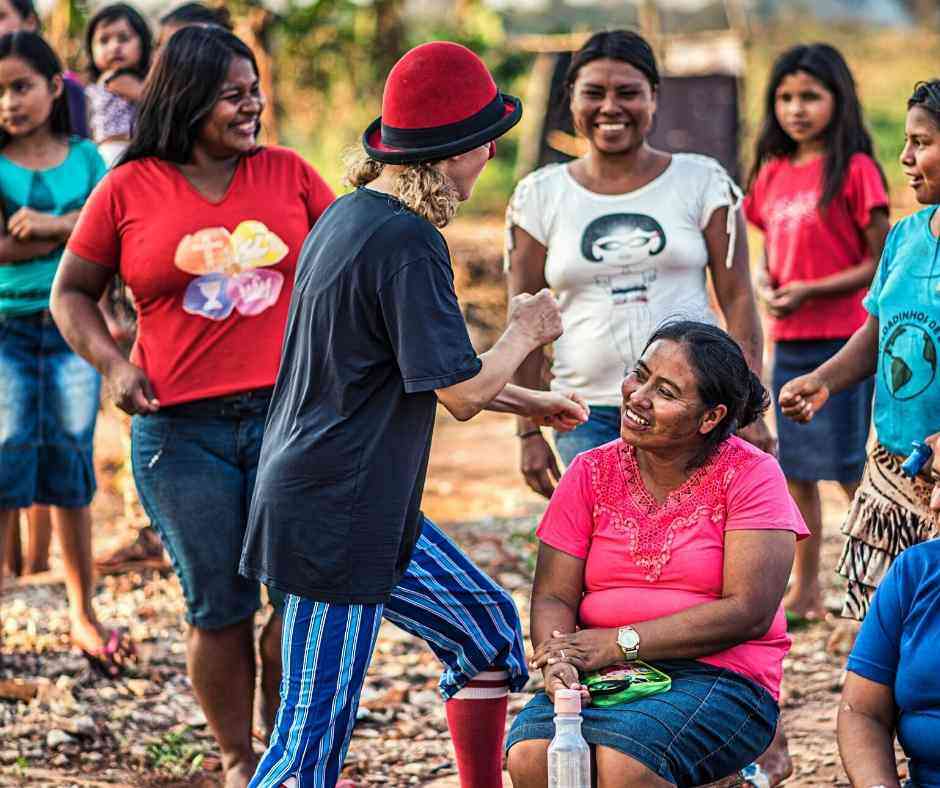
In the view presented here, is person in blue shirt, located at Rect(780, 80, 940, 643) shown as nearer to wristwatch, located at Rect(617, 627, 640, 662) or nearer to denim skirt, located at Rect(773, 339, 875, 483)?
wristwatch, located at Rect(617, 627, 640, 662)

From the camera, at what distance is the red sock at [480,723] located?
3.74 meters

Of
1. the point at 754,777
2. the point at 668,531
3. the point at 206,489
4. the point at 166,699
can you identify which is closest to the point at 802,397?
the point at 668,531

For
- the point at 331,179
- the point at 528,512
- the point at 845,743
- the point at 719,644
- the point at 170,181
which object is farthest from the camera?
the point at 331,179

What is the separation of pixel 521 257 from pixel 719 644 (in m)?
1.63

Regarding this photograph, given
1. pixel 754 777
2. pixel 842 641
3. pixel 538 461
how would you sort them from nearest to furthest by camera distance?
1. pixel 754 777
2. pixel 538 461
3. pixel 842 641

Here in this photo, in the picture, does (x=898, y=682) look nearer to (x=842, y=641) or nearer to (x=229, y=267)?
(x=229, y=267)

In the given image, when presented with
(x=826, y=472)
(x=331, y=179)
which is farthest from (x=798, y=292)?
(x=331, y=179)

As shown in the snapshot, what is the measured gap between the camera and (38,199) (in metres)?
5.38

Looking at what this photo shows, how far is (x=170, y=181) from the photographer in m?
4.08

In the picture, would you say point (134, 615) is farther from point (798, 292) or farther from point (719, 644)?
point (719, 644)

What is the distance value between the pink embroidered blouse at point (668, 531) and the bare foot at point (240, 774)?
48.5 inches

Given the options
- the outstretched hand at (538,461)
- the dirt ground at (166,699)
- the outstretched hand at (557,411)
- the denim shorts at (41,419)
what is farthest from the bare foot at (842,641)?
the denim shorts at (41,419)

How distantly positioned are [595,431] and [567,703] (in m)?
1.32

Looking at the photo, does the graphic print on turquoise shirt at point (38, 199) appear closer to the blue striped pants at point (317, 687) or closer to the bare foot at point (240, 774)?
the bare foot at point (240, 774)
